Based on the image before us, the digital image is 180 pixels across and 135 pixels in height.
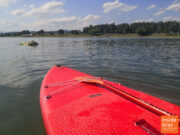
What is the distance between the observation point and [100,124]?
2.09 m

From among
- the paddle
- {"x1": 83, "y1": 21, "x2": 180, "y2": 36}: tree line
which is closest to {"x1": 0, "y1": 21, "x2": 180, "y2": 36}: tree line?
{"x1": 83, "y1": 21, "x2": 180, "y2": 36}: tree line

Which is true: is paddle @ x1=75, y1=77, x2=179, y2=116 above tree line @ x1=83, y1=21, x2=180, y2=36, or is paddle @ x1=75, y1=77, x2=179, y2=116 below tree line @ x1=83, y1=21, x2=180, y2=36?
below

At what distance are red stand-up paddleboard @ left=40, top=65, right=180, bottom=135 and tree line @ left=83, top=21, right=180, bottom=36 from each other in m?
97.1

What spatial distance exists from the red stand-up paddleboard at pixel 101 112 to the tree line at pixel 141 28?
9707 cm

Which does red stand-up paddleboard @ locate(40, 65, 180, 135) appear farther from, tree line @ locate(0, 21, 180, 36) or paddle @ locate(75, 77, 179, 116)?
tree line @ locate(0, 21, 180, 36)

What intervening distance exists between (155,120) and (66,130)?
4.64ft

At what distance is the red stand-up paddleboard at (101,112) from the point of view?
1.98 meters

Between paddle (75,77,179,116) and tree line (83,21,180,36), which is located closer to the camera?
paddle (75,77,179,116)

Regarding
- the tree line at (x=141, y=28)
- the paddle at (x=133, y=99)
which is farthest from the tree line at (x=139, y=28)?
the paddle at (x=133, y=99)

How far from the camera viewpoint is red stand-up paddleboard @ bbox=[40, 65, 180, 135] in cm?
198

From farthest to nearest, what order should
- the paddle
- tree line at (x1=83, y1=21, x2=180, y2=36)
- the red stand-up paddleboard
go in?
1. tree line at (x1=83, y1=21, x2=180, y2=36)
2. the paddle
3. the red stand-up paddleboard

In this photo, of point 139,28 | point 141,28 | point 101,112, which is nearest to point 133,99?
point 101,112

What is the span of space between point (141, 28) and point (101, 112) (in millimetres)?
100099

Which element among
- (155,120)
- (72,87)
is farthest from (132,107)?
(72,87)
